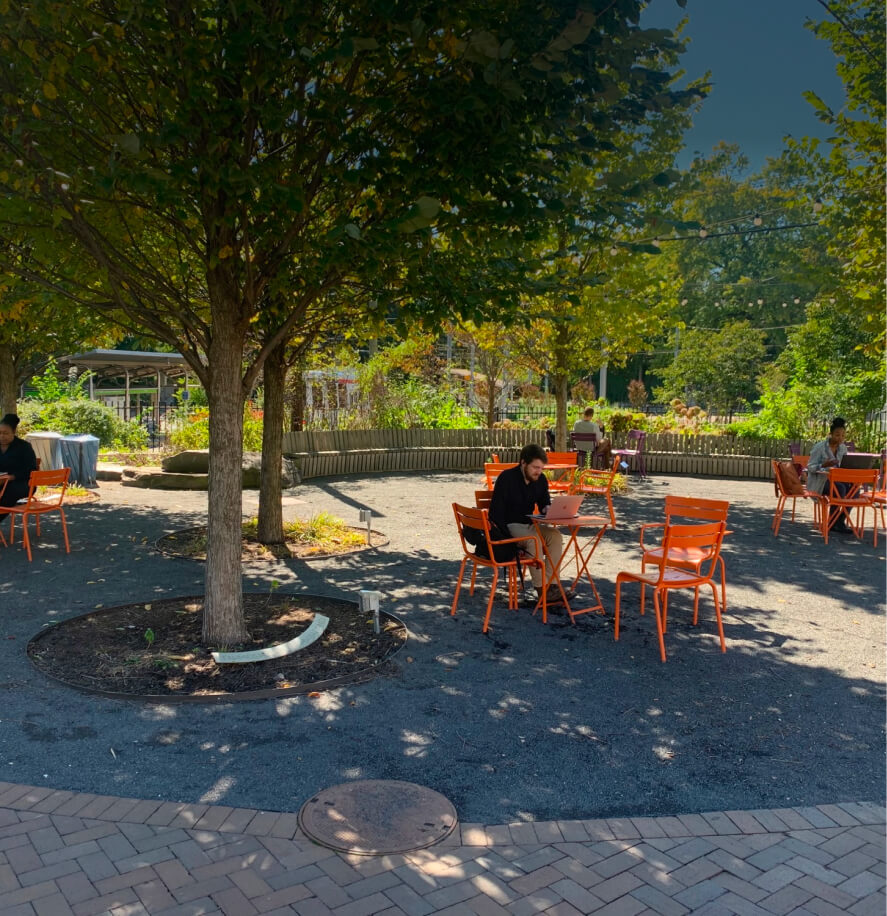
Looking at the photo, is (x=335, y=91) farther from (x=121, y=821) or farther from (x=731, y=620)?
(x=731, y=620)

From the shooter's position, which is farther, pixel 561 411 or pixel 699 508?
pixel 561 411

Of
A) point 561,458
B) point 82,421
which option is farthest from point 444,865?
point 82,421

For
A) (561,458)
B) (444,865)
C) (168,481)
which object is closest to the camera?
(444,865)

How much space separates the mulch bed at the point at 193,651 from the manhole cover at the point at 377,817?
142 cm

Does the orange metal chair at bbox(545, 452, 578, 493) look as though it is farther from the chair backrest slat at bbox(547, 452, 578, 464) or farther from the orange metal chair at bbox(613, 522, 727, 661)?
the orange metal chair at bbox(613, 522, 727, 661)

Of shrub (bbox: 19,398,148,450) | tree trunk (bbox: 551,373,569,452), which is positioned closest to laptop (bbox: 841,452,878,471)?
tree trunk (bbox: 551,373,569,452)

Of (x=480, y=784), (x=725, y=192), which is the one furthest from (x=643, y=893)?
(x=725, y=192)

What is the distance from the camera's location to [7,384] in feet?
41.4

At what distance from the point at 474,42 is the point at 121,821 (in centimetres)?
433

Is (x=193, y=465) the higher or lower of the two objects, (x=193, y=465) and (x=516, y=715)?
the higher

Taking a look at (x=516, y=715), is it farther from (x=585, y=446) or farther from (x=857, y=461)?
(x=585, y=446)

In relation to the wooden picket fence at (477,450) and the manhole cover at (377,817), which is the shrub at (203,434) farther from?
the manhole cover at (377,817)

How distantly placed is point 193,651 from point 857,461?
9.64 m

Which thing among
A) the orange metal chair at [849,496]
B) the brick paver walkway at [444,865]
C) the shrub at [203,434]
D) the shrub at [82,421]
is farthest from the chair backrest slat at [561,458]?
the shrub at [82,421]
